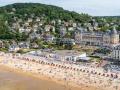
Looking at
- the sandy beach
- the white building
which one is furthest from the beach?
the white building

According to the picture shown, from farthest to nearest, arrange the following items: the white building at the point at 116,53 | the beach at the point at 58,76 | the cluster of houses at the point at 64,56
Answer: the cluster of houses at the point at 64,56, the white building at the point at 116,53, the beach at the point at 58,76

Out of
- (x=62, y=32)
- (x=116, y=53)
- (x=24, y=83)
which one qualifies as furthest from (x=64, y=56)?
(x=62, y=32)

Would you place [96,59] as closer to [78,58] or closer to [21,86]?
[78,58]

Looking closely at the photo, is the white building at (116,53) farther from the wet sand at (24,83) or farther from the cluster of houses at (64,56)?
the wet sand at (24,83)

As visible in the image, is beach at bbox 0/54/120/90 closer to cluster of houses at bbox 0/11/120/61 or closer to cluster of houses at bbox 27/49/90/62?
cluster of houses at bbox 27/49/90/62

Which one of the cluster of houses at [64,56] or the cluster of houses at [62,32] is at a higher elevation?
the cluster of houses at [62,32]

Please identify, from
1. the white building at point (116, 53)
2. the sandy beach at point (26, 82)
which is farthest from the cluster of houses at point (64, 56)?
the sandy beach at point (26, 82)

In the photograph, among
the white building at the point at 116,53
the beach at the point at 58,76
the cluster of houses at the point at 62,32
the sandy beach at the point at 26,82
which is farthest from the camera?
the cluster of houses at the point at 62,32

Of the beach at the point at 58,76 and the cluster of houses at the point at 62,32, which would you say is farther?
the cluster of houses at the point at 62,32

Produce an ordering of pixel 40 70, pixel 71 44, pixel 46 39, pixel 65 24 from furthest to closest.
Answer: pixel 65 24 → pixel 46 39 → pixel 71 44 → pixel 40 70

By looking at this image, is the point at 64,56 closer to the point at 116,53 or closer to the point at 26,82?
the point at 116,53

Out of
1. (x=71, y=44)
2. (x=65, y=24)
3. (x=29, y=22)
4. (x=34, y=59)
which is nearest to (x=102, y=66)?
(x=34, y=59)
